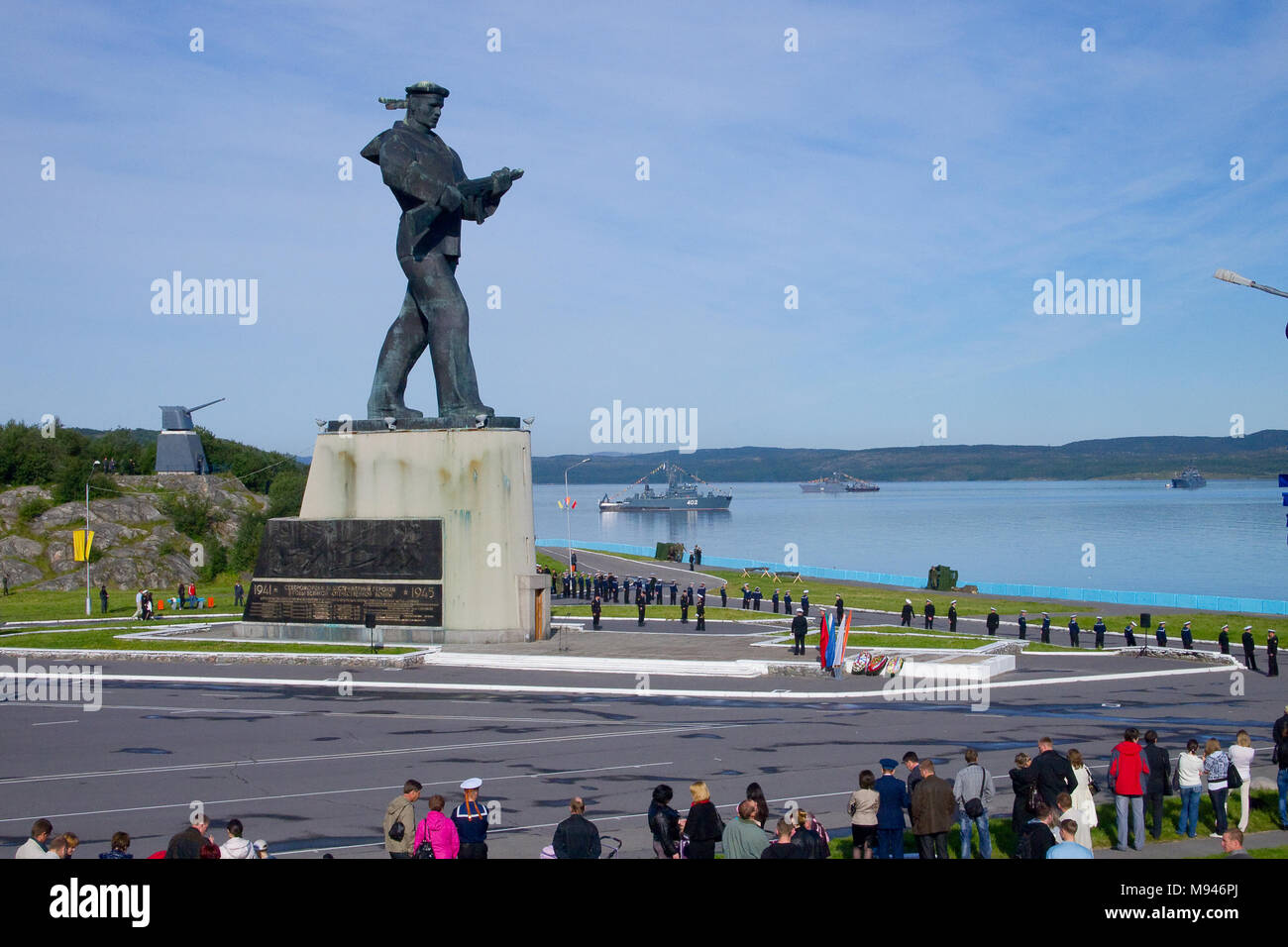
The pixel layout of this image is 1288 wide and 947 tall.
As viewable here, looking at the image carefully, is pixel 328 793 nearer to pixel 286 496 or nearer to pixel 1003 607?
pixel 1003 607

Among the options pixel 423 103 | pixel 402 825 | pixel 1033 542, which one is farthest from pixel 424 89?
pixel 1033 542

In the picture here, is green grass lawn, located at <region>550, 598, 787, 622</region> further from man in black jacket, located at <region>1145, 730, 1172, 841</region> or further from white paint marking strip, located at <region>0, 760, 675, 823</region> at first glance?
man in black jacket, located at <region>1145, 730, 1172, 841</region>

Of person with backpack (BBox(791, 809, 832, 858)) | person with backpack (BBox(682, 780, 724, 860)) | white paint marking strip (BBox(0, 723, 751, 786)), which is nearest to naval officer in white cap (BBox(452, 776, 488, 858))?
person with backpack (BBox(682, 780, 724, 860))

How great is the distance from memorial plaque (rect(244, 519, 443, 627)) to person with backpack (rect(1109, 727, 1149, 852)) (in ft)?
64.3

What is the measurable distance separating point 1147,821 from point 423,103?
24.1 meters

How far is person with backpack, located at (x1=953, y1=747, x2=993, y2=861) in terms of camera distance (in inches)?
406

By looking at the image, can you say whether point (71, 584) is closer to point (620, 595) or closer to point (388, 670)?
Result: point (620, 595)

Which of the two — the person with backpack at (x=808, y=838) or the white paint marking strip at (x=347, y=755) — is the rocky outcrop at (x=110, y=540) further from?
the person with backpack at (x=808, y=838)

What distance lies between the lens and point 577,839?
849cm

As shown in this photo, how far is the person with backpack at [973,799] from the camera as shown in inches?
406

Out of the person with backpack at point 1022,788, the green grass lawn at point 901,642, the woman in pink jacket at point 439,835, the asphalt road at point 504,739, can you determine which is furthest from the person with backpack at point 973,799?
the green grass lawn at point 901,642

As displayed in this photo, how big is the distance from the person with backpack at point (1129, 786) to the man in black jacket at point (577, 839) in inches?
219

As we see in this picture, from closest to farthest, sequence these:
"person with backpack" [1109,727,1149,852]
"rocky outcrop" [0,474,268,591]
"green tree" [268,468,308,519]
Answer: "person with backpack" [1109,727,1149,852]
"rocky outcrop" [0,474,268,591]
"green tree" [268,468,308,519]

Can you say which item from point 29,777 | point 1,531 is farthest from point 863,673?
point 1,531
